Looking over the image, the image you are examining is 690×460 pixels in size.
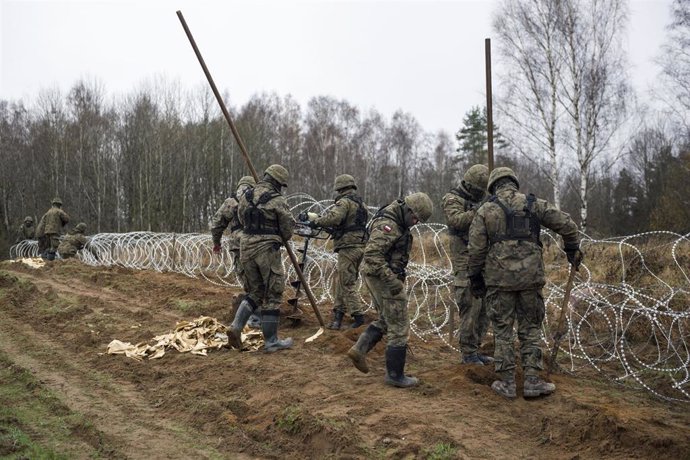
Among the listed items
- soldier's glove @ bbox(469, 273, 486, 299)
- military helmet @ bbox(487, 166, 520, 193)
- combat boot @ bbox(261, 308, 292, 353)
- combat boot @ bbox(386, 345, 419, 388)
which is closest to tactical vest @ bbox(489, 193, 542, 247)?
military helmet @ bbox(487, 166, 520, 193)

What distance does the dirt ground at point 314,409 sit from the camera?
420 centimetres

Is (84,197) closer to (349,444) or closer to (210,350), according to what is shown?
(210,350)

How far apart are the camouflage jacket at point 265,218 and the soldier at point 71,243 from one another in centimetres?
1377

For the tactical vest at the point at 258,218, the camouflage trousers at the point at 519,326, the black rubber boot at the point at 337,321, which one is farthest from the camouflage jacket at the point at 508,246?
the black rubber boot at the point at 337,321

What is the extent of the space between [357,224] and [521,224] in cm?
279

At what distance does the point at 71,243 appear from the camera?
18688 mm

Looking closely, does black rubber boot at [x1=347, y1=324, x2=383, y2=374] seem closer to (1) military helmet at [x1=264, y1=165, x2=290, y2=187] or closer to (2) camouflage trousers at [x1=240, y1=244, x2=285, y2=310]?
(2) camouflage trousers at [x1=240, y1=244, x2=285, y2=310]

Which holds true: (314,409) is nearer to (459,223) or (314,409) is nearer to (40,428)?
(40,428)

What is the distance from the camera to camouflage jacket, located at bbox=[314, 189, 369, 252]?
7441 mm

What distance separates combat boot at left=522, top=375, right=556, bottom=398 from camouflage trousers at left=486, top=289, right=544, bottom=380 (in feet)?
0.19

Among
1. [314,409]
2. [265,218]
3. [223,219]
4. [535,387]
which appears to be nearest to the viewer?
[314,409]

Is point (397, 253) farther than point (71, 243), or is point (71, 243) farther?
point (71, 243)

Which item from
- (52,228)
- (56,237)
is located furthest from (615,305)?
(56,237)

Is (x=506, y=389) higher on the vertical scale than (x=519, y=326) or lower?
lower
